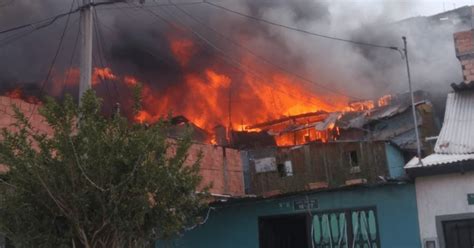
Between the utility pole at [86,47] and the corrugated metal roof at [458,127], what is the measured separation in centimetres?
677

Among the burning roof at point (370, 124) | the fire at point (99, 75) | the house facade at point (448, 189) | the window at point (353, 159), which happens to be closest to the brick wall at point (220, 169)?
the window at point (353, 159)

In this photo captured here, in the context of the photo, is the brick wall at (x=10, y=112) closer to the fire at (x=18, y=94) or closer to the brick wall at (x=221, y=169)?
the brick wall at (x=221, y=169)

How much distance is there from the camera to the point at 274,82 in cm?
3403

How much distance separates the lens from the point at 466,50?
1838 cm

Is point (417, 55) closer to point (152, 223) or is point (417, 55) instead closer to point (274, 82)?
point (274, 82)

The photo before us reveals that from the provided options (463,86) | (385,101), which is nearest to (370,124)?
(385,101)

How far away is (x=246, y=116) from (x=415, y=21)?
37.6 ft

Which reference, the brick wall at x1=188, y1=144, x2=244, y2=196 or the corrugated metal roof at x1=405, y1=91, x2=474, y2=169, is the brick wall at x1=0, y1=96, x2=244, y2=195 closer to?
the brick wall at x1=188, y1=144, x2=244, y2=196

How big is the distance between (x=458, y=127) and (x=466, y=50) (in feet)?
27.2

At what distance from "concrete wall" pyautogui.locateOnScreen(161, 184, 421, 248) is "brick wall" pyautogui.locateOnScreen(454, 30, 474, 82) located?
7746 millimetres

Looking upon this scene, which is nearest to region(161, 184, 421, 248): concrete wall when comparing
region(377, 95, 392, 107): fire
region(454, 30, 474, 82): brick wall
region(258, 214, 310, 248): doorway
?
region(258, 214, 310, 248): doorway

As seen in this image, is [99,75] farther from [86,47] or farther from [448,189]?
[448,189]

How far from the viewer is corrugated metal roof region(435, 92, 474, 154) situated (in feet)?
34.6

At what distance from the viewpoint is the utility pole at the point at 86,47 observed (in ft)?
32.7
